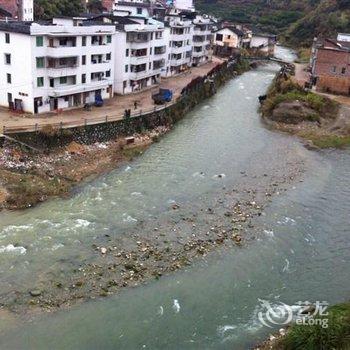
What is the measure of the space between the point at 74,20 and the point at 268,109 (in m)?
25.3

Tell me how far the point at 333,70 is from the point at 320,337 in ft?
173

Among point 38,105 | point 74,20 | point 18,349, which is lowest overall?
point 18,349

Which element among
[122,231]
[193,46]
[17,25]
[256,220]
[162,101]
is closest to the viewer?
[122,231]

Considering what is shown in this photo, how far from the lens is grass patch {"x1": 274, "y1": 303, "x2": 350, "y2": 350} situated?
17.8 metres

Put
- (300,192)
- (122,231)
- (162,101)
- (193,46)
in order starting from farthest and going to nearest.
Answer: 1. (193,46)
2. (162,101)
3. (300,192)
4. (122,231)

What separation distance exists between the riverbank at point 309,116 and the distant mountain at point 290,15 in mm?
63896

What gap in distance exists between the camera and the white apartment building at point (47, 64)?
1582 inches

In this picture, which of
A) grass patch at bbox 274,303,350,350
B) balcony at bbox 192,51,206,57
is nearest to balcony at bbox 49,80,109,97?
grass patch at bbox 274,303,350,350

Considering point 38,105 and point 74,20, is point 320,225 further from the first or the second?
point 74,20

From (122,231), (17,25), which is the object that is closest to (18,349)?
(122,231)

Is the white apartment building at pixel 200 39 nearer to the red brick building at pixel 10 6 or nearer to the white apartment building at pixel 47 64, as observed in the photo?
the red brick building at pixel 10 6

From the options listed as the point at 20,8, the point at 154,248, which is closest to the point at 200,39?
the point at 20,8

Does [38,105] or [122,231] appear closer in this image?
[122,231]

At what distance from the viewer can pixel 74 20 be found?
49.8 metres
